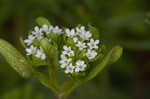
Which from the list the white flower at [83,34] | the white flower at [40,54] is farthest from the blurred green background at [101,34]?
the white flower at [40,54]

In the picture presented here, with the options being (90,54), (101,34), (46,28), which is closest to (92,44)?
(90,54)

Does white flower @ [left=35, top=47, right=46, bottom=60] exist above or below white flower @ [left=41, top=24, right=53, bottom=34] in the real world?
below

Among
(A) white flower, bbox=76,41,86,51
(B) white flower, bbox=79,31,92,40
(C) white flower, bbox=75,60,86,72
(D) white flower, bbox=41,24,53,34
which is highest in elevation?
(D) white flower, bbox=41,24,53,34

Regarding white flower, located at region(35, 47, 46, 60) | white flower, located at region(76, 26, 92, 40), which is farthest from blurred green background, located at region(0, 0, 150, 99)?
white flower, located at region(35, 47, 46, 60)

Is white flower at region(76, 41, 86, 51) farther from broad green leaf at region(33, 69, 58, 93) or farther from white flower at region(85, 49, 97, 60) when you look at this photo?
broad green leaf at region(33, 69, 58, 93)

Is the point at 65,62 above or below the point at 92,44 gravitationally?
below

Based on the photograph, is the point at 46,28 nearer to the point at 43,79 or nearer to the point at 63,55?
the point at 63,55

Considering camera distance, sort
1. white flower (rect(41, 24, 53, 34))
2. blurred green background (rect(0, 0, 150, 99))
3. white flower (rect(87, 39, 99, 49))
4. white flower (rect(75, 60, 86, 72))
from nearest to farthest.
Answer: white flower (rect(75, 60, 86, 72)), white flower (rect(87, 39, 99, 49)), white flower (rect(41, 24, 53, 34)), blurred green background (rect(0, 0, 150, 99))

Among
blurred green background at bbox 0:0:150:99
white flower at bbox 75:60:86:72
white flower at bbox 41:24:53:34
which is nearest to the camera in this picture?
white flower at bbox 75:60:86:72
